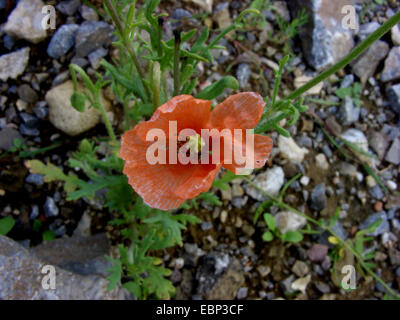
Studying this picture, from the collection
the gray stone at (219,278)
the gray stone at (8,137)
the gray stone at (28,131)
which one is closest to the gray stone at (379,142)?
the gray stone at (219,278)

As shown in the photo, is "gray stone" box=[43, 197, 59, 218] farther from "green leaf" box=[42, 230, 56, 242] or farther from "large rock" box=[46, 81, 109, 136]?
"large rock" box=[46, 81, 109, 136]

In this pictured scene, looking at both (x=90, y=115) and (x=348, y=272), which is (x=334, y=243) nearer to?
(x=348, y=272)

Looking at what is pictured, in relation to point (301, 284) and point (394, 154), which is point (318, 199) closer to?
point (301, 284)

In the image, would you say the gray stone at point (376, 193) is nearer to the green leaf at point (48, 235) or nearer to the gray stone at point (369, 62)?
the gray stone at point (369, 62)

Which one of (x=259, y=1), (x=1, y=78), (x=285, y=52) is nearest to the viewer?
(x=1, y=78)

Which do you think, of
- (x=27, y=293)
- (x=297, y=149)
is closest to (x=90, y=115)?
(x=27, y=293)

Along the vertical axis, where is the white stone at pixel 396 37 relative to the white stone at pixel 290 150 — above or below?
above
